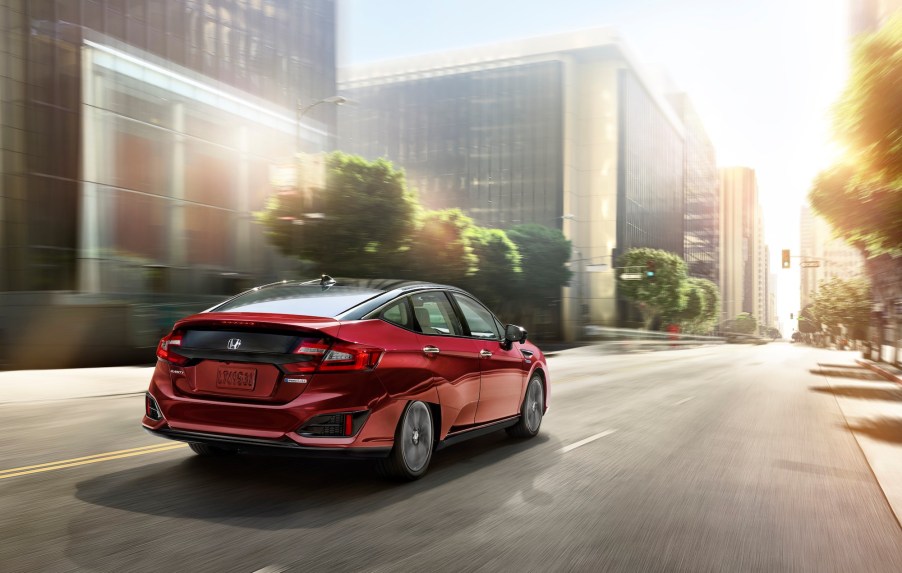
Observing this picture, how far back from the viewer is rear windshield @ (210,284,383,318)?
19.3 feet

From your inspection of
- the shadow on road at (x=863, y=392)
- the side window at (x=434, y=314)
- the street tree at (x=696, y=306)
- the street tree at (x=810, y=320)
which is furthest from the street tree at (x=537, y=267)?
the street tree at (x=810, y=320)

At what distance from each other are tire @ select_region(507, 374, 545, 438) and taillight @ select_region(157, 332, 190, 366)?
3795mm

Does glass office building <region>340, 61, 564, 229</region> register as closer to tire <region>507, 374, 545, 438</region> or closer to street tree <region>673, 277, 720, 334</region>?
street tree <region>673, 277, 720, 334</region>

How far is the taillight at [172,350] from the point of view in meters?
5.71

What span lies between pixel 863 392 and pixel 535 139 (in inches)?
2967

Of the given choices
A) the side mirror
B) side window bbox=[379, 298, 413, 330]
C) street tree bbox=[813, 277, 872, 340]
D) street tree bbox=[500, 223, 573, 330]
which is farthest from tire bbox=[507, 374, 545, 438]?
street tree bbox=[500, 223, 573, 330]

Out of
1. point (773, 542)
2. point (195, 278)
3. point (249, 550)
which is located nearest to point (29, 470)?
point (249, 550)

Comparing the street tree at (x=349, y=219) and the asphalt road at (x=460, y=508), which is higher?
the street tree at (x=349, y=219)

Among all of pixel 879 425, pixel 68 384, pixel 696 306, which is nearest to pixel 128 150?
pixel 68 384

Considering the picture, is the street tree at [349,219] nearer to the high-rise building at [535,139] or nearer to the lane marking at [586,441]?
the lane marking at [586,441]

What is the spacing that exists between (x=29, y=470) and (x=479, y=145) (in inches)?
3576

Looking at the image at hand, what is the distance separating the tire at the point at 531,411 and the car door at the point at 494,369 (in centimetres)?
20

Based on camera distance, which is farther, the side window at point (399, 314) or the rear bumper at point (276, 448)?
the side window at point (399, 314)

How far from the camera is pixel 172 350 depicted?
5789mm
